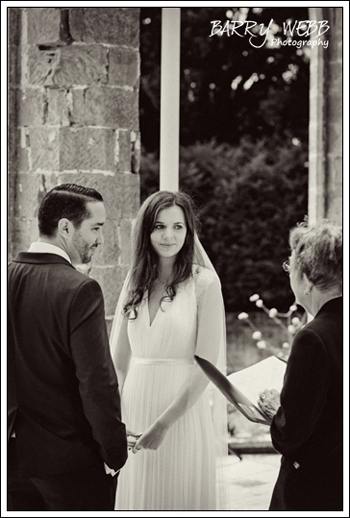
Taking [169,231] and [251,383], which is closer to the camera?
[251,383]

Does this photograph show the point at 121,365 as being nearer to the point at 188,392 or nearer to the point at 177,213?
the point at 188,392

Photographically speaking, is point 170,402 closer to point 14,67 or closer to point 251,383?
point 251,383

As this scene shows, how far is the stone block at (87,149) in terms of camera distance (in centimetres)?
304

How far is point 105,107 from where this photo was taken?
3107mm

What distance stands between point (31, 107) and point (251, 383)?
61.9 inches

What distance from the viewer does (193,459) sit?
2.61 metres

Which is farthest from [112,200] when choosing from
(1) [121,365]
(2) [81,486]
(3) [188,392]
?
(2) [81,486]

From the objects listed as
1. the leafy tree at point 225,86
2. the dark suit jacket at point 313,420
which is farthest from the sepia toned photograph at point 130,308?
the leafy tree at point 225,86

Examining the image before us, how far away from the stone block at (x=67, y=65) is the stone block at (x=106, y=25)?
51 millimetres

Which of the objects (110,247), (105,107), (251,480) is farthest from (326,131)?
(251,480)

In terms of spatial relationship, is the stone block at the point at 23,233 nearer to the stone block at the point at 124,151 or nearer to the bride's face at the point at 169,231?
the stone block at the point at 124,151

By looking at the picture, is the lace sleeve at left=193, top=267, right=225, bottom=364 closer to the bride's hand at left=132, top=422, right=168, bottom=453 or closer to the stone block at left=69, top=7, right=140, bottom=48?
the bride's hand at left=132, top=422, right=168, bottom=453

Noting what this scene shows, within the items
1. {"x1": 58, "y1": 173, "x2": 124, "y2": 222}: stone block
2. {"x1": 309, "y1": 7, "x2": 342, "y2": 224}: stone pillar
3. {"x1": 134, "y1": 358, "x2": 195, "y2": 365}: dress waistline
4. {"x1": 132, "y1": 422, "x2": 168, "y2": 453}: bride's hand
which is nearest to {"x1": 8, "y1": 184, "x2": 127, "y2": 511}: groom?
{"x1": 132, "y1": 422, "x2": 168, "y2": 453}: bride's hand

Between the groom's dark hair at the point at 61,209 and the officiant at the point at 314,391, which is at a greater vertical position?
the groom's dark hair at the point at 61,209
